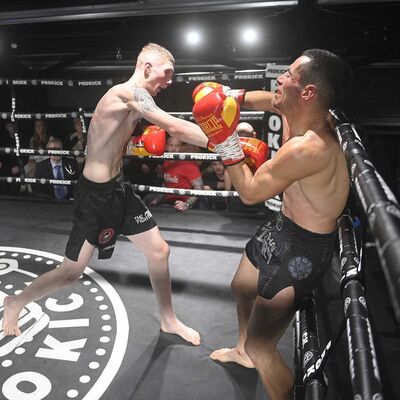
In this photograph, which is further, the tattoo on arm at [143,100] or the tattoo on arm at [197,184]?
the tattoo on arm at [197,184]

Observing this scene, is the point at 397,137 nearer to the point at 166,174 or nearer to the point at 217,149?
the point at 166,174

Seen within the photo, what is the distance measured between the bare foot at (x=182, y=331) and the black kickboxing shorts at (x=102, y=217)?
1.59 feet

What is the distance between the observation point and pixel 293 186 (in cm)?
140

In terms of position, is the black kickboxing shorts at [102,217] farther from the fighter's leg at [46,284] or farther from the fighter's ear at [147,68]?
the fighter's ear at [147,68]

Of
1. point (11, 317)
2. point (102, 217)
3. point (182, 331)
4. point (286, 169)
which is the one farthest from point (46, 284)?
point (286, 169)

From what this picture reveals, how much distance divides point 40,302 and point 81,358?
585mm

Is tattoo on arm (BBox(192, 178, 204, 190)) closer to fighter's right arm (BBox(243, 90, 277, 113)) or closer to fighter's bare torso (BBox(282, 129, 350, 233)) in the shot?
fighter's right arm (BBox(243, 90, 277, 113))

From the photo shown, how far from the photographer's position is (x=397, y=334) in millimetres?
1966

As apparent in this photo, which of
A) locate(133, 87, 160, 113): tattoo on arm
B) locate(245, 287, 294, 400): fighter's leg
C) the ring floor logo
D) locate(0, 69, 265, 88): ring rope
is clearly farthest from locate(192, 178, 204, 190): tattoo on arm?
locate(245, 287, 294, 400): fighter's leg

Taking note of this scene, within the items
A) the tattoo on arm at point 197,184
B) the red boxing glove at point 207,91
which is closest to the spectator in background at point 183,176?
the tattoo on arm at point 197,184

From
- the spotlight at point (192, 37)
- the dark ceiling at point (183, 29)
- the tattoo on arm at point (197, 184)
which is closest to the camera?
the dark ceiling at point (183, 29)

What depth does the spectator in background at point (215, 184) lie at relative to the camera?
3773mm

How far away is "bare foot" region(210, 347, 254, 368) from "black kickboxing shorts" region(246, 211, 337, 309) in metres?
0.46

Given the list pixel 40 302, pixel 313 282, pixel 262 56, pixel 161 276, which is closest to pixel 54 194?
pixel 40 302
